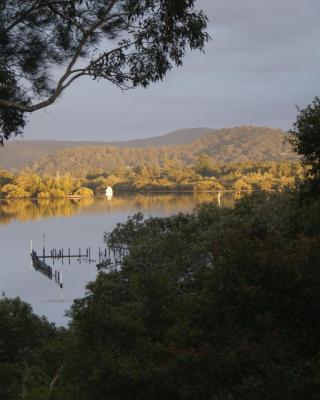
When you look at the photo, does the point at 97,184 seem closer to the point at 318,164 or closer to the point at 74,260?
the point at 74,260

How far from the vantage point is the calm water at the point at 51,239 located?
46.2m

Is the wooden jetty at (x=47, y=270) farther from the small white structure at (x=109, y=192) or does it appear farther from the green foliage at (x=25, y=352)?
the small white structure at (x=109, y=192)

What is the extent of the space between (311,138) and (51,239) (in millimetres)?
Result: 70177

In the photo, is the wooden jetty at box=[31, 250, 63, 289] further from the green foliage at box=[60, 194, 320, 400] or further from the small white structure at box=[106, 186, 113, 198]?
the small white structure at box=[106, 186, 113, 198]

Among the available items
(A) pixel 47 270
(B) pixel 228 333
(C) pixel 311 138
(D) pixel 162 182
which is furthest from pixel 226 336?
(D) pixel 162 182

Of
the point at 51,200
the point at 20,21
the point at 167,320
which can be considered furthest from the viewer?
the point at 51,200

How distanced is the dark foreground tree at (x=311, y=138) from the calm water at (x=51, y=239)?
2451 cm

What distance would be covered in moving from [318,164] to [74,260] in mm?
53172

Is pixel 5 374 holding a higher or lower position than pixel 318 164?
lower

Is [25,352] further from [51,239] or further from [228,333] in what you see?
[51,239]

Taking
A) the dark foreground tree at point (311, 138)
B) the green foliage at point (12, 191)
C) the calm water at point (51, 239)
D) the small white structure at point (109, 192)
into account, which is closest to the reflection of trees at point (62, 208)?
the calm water at point (51, 239)

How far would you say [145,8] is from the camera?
11.3 metres

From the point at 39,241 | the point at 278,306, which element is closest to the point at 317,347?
the point at 278,306

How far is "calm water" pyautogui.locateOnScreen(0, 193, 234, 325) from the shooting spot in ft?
151
